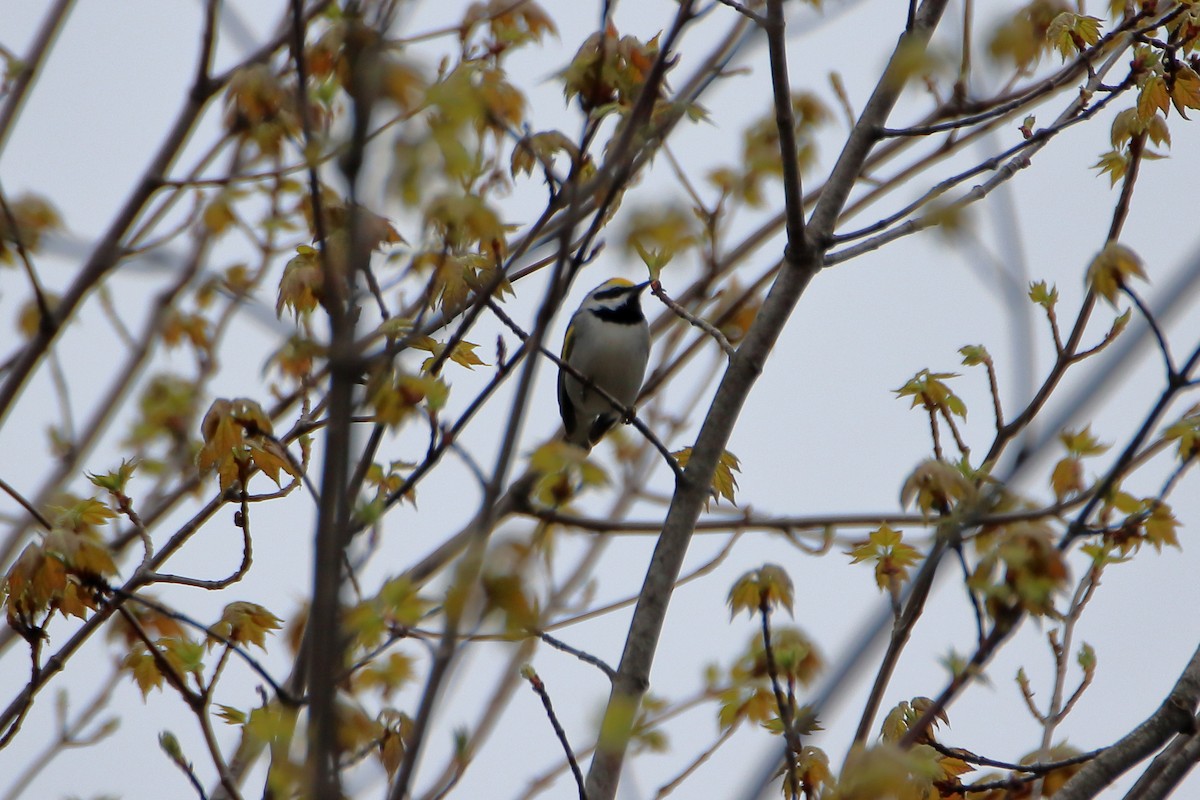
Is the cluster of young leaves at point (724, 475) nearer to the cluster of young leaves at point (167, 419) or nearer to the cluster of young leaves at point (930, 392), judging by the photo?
the cluster of young leaves at point (930, 392)

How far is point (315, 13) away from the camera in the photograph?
11.6 feet

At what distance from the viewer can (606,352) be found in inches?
267

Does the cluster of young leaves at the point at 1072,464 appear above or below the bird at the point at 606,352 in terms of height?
below

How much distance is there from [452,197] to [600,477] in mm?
773

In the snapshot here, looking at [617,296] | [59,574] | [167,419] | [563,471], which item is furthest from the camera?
[617,296]

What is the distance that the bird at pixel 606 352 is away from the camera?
679cm

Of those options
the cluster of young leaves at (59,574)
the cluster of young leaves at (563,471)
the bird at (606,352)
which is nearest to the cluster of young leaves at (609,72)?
the cluster of young leaves at (563,471)

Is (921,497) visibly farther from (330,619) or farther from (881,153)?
(881,153)

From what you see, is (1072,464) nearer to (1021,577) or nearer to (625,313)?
(1021,577)

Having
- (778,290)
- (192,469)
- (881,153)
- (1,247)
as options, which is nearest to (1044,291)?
(778,290)

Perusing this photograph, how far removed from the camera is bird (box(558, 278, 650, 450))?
267 inches

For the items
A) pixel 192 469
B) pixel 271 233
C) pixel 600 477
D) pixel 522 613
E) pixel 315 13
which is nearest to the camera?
pixel 522 613

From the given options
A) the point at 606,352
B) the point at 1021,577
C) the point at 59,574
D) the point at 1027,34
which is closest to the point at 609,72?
the point at 1027,34

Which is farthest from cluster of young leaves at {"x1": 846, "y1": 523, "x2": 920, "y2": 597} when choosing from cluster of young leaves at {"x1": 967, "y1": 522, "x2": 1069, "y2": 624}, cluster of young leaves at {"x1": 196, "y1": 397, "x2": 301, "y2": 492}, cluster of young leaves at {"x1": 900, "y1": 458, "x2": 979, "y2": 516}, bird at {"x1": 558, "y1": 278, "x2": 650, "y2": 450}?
bird at {"x1": 558, "y1": 278, "x2": 650, "y2": 450}
